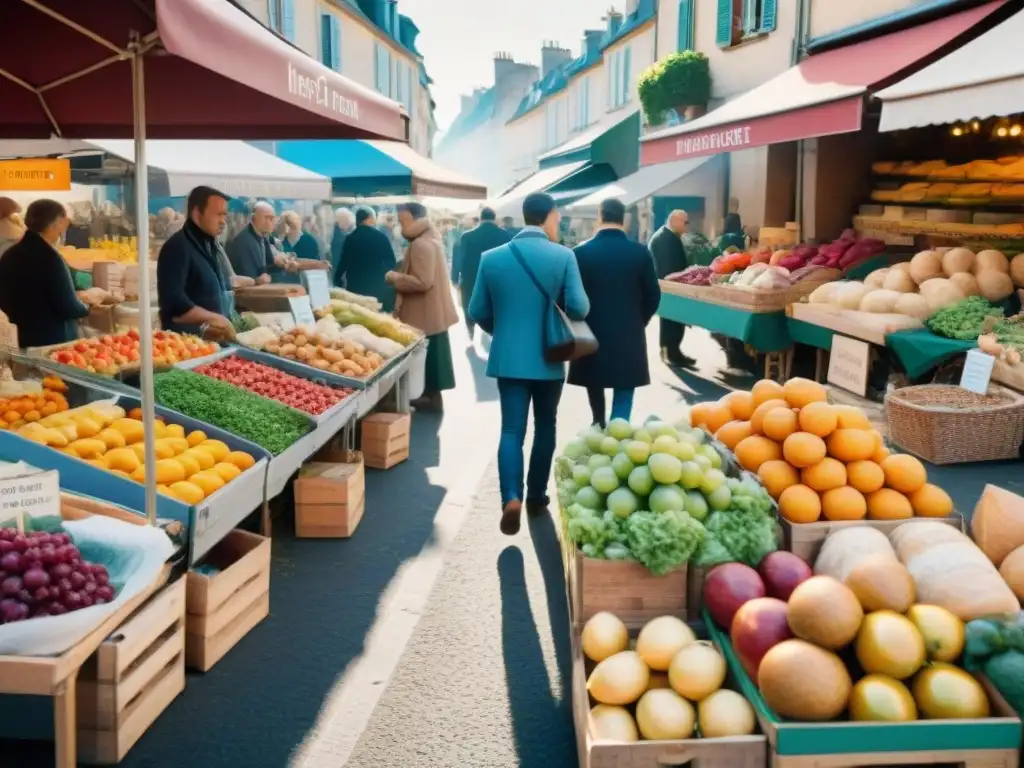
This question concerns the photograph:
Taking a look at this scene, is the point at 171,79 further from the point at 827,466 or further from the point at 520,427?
the point at 827,466

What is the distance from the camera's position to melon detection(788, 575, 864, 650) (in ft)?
9.75

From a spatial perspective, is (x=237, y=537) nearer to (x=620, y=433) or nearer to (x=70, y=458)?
(x=70, y=458)

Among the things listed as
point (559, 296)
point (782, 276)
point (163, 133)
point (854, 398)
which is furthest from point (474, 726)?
point (782, 276)

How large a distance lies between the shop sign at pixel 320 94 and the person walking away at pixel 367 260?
619cm

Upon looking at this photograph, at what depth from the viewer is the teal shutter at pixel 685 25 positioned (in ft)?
64.6

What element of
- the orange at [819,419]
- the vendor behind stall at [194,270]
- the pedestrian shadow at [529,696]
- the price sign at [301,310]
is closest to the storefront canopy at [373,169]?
the price sign at [301,310]

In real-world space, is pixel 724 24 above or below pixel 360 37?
below

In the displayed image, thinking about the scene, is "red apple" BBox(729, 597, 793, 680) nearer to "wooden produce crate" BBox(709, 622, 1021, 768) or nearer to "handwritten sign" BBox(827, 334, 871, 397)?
"wooden produce crate" BBox(709, 622, 1021, 768)

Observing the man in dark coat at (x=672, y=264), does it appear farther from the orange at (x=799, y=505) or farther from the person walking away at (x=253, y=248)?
the orange at (x=799, y=505)

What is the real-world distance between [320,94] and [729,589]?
2.80m

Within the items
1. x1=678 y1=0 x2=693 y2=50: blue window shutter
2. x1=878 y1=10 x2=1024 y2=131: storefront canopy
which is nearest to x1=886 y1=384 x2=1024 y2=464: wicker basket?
x1=878 y1=10 x2=1024 y2=131: storefront canopy

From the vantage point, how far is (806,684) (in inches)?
112

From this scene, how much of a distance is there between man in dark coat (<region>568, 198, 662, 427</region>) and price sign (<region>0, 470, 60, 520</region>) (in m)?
3.79

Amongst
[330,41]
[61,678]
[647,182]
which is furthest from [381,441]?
[330,41]
